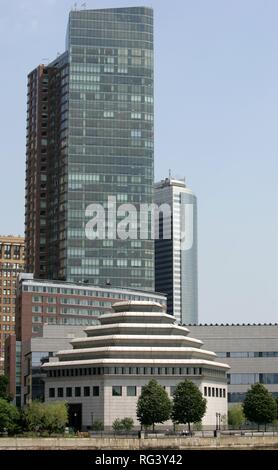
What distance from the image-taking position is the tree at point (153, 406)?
17550cm

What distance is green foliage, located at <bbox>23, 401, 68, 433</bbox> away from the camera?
174 m

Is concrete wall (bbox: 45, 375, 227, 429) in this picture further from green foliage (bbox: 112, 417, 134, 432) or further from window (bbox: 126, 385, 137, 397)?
green foliage (bbox: 112, 417, 134, 432)

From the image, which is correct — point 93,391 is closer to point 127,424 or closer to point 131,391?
point 131,391

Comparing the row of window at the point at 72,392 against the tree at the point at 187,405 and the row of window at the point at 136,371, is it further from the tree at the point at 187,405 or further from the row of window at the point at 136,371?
the tree at the point at 187,405

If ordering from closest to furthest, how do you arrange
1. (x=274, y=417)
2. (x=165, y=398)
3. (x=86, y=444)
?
(x=86, y=444) → (x=165, y=398) → (x=274, y=417)

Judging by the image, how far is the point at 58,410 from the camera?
17938 centimetres

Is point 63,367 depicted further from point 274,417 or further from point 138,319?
point 274,417

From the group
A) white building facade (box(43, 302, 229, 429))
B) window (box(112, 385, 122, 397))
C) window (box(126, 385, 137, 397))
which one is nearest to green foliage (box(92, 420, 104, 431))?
white building facade (box(43, 302, 229, 429))

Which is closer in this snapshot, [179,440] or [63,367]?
[179,440]

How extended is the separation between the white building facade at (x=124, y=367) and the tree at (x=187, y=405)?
11653 mm

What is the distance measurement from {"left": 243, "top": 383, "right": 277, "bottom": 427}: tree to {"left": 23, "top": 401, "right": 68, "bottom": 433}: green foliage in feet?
116

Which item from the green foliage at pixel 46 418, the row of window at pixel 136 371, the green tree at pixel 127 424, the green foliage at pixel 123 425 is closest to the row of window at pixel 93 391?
the row of window at pixel 136 371

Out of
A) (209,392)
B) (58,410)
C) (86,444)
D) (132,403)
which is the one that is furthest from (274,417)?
A: (86,444)

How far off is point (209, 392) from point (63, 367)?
29.4 m
